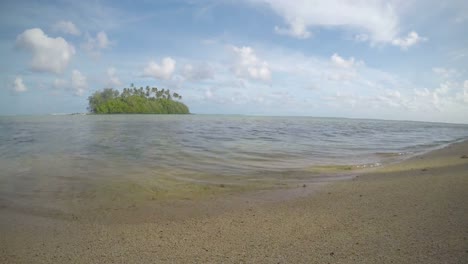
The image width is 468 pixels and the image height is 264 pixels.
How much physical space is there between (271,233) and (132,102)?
107992mm

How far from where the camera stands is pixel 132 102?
103375 mm

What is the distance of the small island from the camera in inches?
3989

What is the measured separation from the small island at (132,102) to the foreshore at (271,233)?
104 metres

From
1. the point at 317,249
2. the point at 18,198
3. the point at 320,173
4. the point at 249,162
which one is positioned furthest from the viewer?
the point at 249,162

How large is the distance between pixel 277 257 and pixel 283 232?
0.67 m

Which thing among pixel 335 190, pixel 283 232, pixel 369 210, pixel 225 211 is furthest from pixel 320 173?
pixel 283 232

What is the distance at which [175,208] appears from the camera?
459 cm

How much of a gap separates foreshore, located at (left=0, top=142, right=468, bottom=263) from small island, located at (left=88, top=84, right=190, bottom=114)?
10441cm

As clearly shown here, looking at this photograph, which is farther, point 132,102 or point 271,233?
point 132,102

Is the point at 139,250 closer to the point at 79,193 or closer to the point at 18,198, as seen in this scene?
the point at 79,193

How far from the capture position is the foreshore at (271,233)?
9.12ft

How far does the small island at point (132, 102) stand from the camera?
10131cm

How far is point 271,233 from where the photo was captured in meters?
3.39

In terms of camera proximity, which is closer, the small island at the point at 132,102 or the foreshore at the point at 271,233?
the foreshore at the point at 271,233
